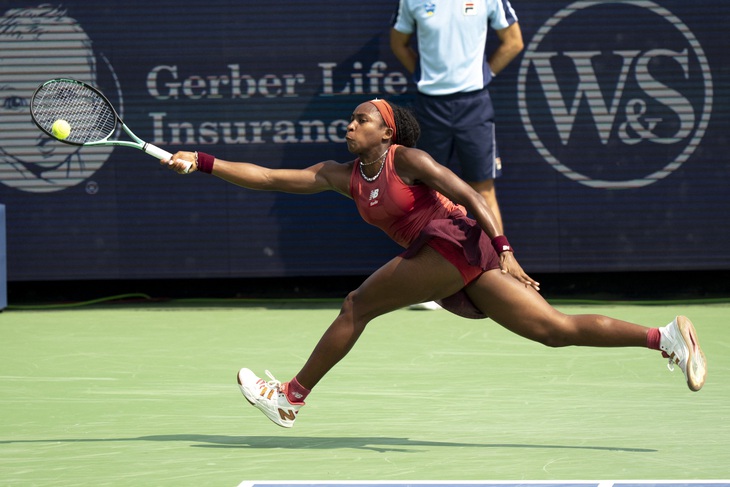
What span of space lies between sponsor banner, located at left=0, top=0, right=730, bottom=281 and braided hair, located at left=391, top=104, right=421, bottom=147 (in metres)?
3.67

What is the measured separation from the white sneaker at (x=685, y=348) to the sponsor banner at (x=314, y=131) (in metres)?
4.34

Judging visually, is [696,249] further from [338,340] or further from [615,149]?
[338,340]

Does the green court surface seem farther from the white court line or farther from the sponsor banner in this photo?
the sponsor banner

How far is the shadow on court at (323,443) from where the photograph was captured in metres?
4.88

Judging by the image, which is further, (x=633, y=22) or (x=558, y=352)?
(x=633, y=22)

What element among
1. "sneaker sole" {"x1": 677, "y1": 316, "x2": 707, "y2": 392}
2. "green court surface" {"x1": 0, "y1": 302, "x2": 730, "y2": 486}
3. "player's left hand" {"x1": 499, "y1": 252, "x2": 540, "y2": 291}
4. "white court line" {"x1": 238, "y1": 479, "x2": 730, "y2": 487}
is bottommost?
"green court surface" {"x1": 0, "y1": 302, "x2": 730, "y2": 486}

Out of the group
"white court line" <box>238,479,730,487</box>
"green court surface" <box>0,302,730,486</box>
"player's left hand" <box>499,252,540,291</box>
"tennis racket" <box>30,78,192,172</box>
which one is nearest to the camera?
"white court line" <box>238,479,730,487</box>

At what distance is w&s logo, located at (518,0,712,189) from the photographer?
9.04m

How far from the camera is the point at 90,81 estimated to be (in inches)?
361

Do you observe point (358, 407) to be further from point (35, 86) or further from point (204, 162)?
point (35, 86)

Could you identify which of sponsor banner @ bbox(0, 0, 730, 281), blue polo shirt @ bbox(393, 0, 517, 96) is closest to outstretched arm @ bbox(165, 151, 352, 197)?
blue polo shirt @ bbox(393, 0, 517, 96)

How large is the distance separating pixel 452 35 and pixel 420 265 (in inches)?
152

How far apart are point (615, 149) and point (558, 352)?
2.41m

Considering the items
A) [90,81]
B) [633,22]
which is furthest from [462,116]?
[90,81]
